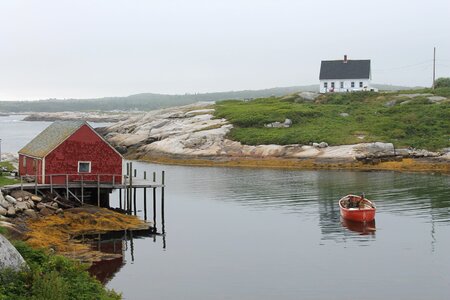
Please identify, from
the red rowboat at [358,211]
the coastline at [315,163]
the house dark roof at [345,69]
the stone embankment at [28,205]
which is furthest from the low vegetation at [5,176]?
the house dark roof at [345,69]

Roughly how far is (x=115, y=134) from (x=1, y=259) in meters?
96.7

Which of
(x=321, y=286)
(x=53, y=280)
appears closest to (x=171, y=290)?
(x=321, y=286)

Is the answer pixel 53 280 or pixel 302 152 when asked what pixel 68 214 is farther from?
pixel 302 152

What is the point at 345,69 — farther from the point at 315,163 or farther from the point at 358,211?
the point at 358,211

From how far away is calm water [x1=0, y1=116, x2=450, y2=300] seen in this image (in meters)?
32.5

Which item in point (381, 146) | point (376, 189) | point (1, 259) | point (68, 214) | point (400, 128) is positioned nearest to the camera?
point (1, 259)

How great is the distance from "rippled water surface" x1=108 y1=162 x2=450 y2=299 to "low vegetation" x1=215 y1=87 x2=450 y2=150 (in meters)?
25.3

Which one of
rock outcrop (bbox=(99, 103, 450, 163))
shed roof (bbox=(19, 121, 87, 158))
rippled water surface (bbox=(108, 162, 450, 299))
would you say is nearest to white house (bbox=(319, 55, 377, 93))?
rock outcrop (bbox=(99, 103, 450, 163))

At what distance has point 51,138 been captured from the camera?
51469mm

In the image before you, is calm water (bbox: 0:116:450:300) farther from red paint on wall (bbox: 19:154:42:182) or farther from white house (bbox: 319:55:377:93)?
white house (bbox: 319:55:377:93)

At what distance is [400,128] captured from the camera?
97125 mm

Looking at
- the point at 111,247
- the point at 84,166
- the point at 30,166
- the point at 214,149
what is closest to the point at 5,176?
the point at 30,166

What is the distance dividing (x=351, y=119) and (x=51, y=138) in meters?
62.0

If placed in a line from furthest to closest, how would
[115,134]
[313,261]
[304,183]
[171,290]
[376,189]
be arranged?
1. [115,134]
2. [304,183]
3. [376,189]
4. [313,261]
5. [171,290]
